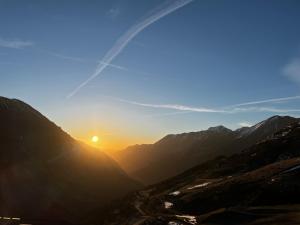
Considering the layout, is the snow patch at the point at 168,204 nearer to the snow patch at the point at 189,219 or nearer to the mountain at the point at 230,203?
the mountain at the point at 230,203

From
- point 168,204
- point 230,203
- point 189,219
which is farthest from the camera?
point 168,204

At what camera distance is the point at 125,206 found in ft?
548

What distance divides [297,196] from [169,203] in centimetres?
4408

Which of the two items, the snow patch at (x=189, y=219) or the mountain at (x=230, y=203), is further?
the snow patch at (x=189, y=219)

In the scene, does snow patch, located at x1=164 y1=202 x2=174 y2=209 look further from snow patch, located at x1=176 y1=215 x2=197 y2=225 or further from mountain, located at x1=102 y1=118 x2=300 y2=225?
snow patch, located at x1=176 y1=215 x2=197 y2=225

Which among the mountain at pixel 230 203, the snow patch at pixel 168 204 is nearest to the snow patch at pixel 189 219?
the mountain at pixel 230 203

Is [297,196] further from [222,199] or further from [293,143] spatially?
[293,143]

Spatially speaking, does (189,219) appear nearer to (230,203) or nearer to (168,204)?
(230,203)

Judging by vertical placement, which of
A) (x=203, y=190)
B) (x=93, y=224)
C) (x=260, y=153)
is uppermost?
(x=260, y=153)

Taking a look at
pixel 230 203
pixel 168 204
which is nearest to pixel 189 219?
pixel 230 203

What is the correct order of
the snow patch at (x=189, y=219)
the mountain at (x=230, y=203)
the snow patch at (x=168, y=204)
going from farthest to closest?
the snow patch at (x=168, y=204), the snow patch at (x=189, y=219), the mountain at (x=230, y=203)

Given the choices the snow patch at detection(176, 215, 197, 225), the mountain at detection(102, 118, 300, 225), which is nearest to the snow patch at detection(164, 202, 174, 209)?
the mountain at detection(102, 118, 300, 225)

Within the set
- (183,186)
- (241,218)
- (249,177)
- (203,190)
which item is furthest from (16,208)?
(241,218)

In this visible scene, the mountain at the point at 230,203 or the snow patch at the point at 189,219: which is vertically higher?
the mountain at the point at 230,203
